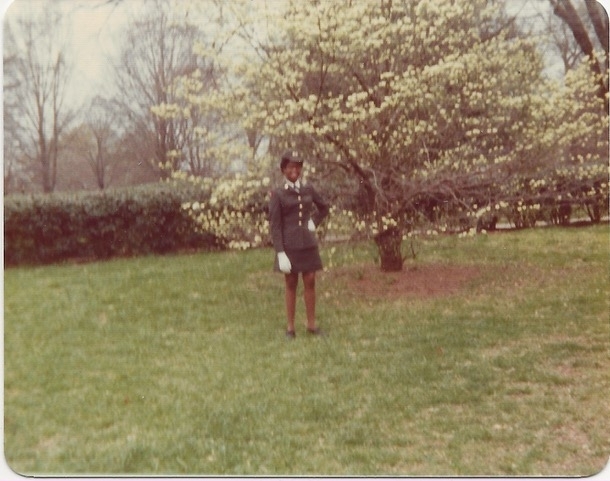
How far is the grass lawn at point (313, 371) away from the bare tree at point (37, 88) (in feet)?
3.18

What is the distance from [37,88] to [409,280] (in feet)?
12.5

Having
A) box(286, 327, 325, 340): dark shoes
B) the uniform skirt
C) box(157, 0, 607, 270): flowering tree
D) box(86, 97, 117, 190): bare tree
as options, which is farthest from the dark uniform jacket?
box(86, 97, 117, 190): bare tree

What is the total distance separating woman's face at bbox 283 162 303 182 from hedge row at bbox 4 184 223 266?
1774mm

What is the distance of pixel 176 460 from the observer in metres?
3.43

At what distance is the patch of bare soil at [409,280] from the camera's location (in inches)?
245

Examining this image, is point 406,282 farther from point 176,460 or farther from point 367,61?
point 176,460

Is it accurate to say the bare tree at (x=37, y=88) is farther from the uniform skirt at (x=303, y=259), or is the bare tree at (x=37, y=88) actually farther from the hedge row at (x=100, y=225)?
the uniform skirt at (x=303, y=259)

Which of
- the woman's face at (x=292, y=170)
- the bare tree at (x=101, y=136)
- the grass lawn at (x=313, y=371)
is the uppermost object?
the bare tree at (x=101, y=136)

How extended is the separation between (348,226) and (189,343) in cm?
193

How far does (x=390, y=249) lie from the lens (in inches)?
260

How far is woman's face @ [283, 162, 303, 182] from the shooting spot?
490 cm

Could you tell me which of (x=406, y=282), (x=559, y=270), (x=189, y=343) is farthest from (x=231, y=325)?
(x=559, y=270)

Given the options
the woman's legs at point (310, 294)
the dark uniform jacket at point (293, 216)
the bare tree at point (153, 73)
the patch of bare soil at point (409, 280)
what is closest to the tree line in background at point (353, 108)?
the bare tree at point (153, 73)

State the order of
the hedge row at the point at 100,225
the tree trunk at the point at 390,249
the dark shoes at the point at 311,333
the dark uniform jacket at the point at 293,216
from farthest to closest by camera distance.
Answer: the tree trunk at the point at 390,249, the hedge row at the point at 100,225, the dark shoes at the point at 311,333, the dark uniform jacket at the point at 293,216
